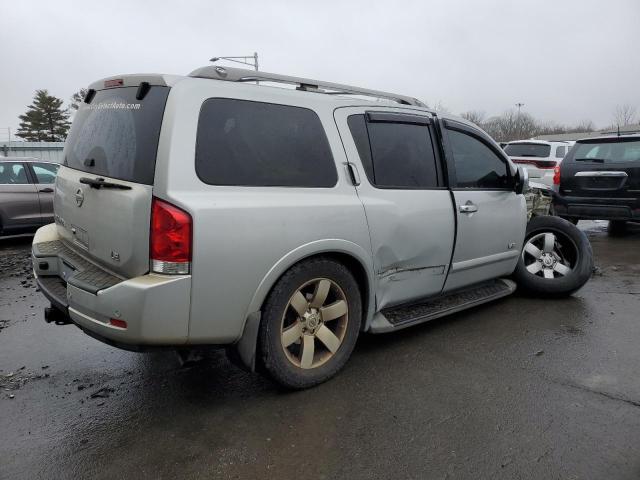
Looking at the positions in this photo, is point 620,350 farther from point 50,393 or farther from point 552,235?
point 50,393

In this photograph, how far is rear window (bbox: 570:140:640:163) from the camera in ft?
25.2

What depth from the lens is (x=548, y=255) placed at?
16.3ft

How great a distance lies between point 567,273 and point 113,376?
4195 mm

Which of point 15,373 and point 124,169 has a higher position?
point 124,169

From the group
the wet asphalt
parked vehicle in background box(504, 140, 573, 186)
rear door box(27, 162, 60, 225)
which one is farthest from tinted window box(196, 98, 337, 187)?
parked vehicle in background box(504, 140, 573, 186)

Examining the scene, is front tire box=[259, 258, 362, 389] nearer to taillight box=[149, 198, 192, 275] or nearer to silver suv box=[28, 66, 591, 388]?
silver suv box=[28, 66, 591, 388]

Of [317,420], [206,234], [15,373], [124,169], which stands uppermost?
[124,169]

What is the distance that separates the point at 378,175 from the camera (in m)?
3.34

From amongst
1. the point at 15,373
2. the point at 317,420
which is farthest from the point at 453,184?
the point at 15,373

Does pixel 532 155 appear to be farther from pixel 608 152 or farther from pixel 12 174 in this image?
pixel 12 174

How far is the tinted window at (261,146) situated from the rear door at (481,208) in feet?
4.37

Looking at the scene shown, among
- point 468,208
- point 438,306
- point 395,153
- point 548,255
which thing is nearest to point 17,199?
point 395,153

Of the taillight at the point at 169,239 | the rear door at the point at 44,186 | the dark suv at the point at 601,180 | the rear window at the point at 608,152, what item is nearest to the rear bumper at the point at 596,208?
the dark suv at the point at 601,180

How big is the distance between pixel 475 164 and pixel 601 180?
4908 millimetres
